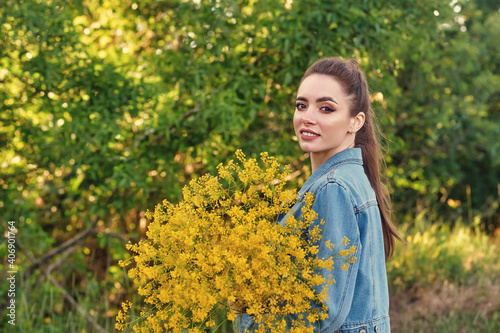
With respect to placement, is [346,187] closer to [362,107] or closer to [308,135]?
[308,135]

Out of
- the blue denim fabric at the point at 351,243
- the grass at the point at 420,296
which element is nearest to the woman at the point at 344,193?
the blue denim fabric at the point at 351,243

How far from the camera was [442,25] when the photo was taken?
4.16 metres

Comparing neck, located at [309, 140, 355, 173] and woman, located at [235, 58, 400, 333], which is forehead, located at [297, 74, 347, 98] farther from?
neck, located at [309, 140, 355, 173]

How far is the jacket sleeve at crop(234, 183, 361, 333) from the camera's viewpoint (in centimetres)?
144

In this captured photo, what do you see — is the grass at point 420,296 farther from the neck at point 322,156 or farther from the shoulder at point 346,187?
the shoulder at point 346,187

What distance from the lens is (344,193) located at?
1518mm

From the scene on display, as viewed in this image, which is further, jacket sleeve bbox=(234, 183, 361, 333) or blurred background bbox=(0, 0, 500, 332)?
blurred background bbox=(0, 0, 500, 332)

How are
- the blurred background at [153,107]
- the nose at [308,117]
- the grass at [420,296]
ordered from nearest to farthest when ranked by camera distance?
the nose at [308,117] → the blurred background at [153,107] → the grass at [420,296]

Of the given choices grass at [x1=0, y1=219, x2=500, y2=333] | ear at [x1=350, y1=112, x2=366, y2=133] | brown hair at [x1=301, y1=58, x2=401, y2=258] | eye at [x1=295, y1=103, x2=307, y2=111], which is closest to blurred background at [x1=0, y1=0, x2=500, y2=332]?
grass at [x1=0, y1=219, x2=500, y2=333]

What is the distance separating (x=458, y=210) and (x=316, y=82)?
721cm

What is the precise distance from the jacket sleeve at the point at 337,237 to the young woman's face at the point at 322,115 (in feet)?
0.74

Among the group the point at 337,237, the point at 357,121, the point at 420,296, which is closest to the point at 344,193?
the point at 337,237

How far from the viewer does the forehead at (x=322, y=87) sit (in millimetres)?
1704

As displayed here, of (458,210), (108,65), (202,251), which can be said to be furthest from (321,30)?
(458,210)
